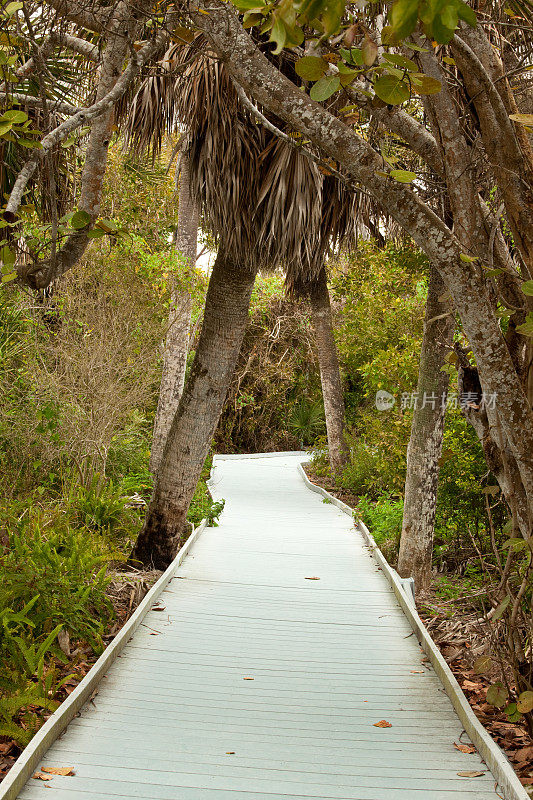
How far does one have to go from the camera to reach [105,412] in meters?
9.10

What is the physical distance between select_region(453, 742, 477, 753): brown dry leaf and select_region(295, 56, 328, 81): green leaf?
3.17m

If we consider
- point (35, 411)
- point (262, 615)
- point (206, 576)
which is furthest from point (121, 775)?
point (35, 411)

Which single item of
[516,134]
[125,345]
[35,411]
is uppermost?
[516,134]

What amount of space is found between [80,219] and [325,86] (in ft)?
5.03

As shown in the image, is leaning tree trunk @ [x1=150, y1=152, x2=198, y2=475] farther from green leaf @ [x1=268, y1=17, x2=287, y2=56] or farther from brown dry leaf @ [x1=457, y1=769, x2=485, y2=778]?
green leaf @ [x1=268, y1=17, x2=287, y2=56]

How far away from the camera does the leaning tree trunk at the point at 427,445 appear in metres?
7.14

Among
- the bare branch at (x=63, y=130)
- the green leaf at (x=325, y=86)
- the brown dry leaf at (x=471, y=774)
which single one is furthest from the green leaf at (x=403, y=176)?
the brown dry leaf at (x=471, y=774)

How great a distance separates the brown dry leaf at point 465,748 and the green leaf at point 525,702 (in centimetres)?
52

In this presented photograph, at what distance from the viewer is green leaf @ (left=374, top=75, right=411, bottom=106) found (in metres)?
2.57

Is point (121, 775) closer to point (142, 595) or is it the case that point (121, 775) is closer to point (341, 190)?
point (142, 595)

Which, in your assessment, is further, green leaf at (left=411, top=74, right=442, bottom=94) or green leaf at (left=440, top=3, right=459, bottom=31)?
green leaf at (left=411, top=74, right=442, bottom=94)

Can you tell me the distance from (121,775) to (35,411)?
5820mm

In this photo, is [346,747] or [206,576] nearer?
[346,747]

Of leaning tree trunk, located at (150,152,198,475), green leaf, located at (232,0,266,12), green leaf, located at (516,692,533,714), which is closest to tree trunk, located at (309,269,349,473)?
leaning tree trunk, located at (150,152,198,475)
